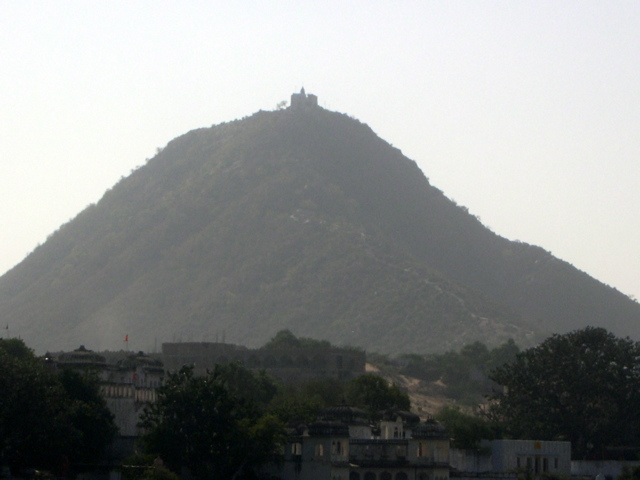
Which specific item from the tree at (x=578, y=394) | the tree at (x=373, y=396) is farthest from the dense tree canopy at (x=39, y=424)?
the tree at (x=578, y=394)

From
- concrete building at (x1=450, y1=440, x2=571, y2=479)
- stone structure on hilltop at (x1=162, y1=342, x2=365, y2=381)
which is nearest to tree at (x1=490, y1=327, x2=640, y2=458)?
concrete building at (x1=450, y1=440, x2=571, y2=479)

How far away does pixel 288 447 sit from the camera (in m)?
93.3

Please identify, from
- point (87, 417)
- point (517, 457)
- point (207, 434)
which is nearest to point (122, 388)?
point (87, 417)

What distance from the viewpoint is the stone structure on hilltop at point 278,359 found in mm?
170250

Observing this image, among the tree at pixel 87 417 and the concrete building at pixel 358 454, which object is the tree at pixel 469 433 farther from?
the tree at pixel 87 417

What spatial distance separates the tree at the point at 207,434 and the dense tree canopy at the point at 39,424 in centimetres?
396

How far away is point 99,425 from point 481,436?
23743 millimetres

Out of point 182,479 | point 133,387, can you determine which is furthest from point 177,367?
point 182,479

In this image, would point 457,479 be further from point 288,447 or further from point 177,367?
point 177,367

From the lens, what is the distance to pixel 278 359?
177250mm

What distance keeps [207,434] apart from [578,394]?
30.3m

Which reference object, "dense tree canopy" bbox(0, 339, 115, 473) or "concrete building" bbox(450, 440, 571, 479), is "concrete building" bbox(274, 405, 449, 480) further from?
"dense tree canopy" bbox(0, 339, 115, 473)

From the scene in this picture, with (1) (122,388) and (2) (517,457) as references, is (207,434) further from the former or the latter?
(2) (517,457)

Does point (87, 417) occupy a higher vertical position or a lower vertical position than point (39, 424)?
higher
